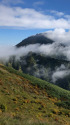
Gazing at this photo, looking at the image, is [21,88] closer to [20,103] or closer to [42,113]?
[20,103]

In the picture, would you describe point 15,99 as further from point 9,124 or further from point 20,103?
point 9,124

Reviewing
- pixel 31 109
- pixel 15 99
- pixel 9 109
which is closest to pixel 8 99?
pixel 15 99

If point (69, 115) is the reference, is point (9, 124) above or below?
above

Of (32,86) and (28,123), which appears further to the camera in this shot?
(32,86)

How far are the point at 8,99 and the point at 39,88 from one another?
14.9 meters

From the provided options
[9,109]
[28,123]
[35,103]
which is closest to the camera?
[28,123]

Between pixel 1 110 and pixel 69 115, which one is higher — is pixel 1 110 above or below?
above

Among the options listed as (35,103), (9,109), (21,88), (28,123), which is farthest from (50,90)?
(28,123)

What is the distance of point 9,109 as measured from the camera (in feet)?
70.0

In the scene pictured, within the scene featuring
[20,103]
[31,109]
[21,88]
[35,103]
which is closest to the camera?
[31,109]

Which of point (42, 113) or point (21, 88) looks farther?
point (21, 88)

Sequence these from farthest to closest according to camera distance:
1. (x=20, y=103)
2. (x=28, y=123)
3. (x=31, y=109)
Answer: (x=20, y=103)
(x=31, y=109)
(x=28, y=123)

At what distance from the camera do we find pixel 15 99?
2559 centimetres

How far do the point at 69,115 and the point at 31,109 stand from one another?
795 cm
